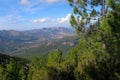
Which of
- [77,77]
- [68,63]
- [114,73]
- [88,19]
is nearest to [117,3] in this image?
[88,19]

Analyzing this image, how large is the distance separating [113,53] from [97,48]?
1.64 metres

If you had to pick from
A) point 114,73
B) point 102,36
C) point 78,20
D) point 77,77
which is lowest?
point 77,77

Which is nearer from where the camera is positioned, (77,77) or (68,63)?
(77,77)

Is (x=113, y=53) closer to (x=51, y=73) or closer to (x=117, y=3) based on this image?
(x=117, y=3)

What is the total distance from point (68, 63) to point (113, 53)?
52.3 feet

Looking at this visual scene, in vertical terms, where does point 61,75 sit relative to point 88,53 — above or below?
below

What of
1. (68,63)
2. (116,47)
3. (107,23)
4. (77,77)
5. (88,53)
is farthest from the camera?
(68,63)

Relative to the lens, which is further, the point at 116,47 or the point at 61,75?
the point at 61,75

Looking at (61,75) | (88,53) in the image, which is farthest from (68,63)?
(88,53)

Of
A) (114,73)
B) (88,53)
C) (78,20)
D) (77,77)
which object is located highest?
(78,20)

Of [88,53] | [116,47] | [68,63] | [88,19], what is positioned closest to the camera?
[116,47]

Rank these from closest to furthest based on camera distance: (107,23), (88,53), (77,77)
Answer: (107,23), (88,53), (77,77)

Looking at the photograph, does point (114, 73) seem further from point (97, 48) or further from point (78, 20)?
point (78, 20)

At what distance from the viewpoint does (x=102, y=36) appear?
23.4 m
